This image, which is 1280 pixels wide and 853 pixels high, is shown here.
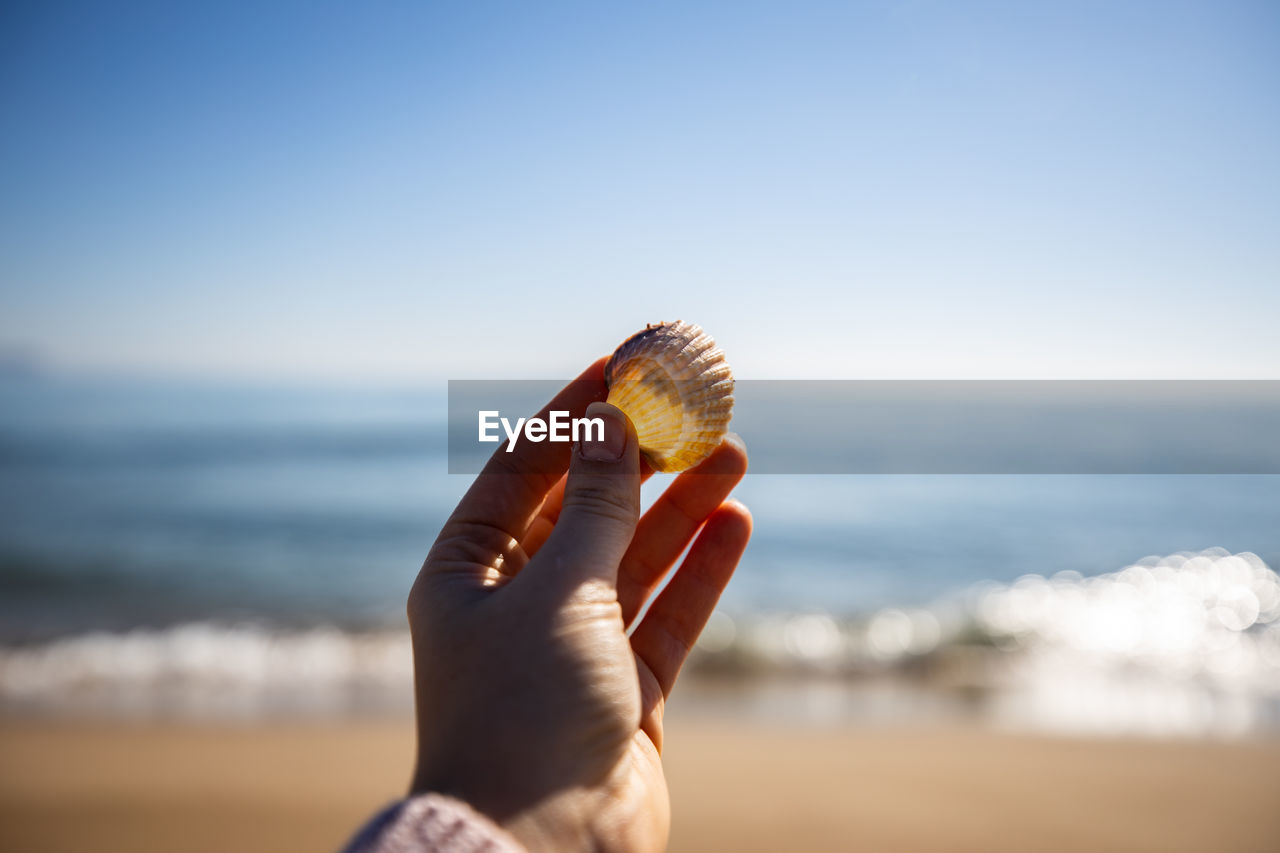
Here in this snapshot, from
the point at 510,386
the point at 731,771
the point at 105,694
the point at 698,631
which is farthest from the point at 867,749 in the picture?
the point at 510,386

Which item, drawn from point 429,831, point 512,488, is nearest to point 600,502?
point 512,488

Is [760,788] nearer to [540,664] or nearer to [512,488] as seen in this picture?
[512,488]

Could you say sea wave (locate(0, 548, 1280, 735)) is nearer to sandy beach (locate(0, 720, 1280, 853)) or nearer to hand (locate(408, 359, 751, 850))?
sandy beach (locate(0, 720, 1280, 853))

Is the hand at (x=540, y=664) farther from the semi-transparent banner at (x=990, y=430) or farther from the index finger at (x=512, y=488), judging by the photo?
the semi-transparent banner at (x=990, y=430)

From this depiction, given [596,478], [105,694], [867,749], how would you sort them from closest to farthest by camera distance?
[596,478]
[867,749]
[105,694]

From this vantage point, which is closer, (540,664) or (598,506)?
(540,664)

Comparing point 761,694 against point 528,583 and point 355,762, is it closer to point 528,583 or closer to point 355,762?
point 355,762
